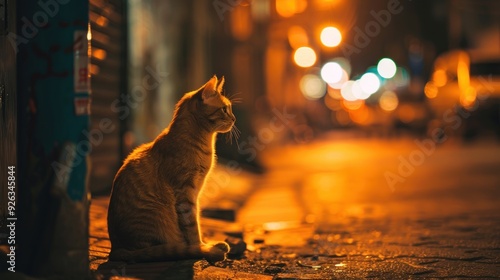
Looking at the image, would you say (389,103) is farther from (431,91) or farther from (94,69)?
(94,69)

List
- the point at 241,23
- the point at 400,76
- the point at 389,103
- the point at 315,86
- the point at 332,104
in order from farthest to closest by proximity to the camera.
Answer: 1. the point at 315,86
2. the point at 400,76
3. the point at 332,104
4. the point at 389,103
5. the point at 241,23

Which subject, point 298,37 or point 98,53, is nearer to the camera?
point 98,53

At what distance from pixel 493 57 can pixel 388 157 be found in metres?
8.64

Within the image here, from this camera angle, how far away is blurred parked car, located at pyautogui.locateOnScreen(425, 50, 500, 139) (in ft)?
82.4

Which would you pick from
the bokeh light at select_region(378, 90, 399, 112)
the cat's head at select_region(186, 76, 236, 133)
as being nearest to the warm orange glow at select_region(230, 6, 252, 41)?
the bokeh light at select_region(378, 90, 399, 112)

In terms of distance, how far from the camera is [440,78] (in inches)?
1071

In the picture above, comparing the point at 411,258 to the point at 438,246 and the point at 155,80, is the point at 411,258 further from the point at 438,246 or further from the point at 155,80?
the point at 155,80

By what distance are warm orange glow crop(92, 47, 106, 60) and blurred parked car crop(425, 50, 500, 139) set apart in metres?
18.2

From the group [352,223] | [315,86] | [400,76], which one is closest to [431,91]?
[352,223]

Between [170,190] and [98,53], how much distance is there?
182 inches

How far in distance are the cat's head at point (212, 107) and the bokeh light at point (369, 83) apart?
53.6 meters

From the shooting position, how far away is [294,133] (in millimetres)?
30484

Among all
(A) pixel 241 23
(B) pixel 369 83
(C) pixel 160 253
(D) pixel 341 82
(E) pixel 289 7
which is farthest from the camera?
(B) pixel 369 83

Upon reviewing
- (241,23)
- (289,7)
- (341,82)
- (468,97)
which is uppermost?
(341,82)
